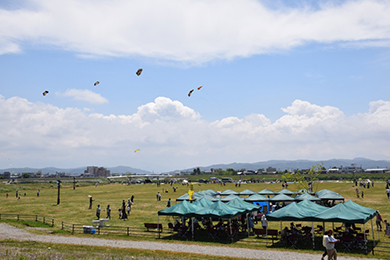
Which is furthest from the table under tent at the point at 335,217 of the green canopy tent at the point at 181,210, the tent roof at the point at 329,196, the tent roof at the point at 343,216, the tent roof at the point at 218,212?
the tent roof at the point at 329,196

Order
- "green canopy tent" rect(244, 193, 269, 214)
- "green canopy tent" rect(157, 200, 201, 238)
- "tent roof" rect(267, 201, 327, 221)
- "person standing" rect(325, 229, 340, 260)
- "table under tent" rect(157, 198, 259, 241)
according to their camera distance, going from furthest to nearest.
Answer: "green canopy tent" rect(244, 193, 269, 214) → "green canopy tent" rect(157, 200, 201, 238) → "table under tent" rect(157, 198, 259, 241) → "tent roof" rect(267, 201, 327, 221) → "person standing" rect(325, 229, 340, 260)

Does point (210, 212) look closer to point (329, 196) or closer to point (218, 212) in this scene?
point (218, 212)

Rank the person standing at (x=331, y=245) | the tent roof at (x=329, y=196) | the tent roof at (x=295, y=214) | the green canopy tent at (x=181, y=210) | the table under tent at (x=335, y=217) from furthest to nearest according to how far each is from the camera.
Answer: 1. the tent roof at (x=329, y=196)
2. the green canopy tent at (x=181, y=210)
3. the tent roof at (x=295, y=214)
4. the table under tent at (x=335, y=217)
5. the person standing at (x=331, y=245)

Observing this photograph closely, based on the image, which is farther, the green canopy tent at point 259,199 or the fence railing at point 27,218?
the green canopy tent at point 259,199

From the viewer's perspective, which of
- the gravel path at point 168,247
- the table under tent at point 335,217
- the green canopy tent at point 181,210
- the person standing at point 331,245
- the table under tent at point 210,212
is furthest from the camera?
the green canopy tent at point 181,210

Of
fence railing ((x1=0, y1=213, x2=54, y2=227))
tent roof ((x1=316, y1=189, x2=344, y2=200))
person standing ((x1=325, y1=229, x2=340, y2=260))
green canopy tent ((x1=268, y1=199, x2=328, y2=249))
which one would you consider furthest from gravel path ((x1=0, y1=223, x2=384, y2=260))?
tent roof ((x1=316, y1=189, x2=344, y2=200))

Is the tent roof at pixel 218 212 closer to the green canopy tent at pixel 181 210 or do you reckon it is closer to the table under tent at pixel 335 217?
the green canopy tent at pixel 181 210

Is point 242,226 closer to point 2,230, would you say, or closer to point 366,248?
point 366,248

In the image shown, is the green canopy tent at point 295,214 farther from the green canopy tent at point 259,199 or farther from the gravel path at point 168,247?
the green canopy tent at point 259,199

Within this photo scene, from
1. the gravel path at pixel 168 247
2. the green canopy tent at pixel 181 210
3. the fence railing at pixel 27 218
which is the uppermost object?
the green canopy tent at pixel 181 210

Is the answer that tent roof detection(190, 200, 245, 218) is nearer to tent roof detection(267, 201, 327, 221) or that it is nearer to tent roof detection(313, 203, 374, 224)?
tent roof detection(267, 201, 327, 221)

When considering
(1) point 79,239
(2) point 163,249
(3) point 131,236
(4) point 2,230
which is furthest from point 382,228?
(4) point 2,230

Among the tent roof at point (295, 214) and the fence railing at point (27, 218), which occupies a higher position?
the tent roof at point (295, 214)

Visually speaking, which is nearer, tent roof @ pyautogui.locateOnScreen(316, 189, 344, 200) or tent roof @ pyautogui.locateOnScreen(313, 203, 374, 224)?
tent roof @ pyautogui.locateOnScreen(313, 203, 374, 224)
